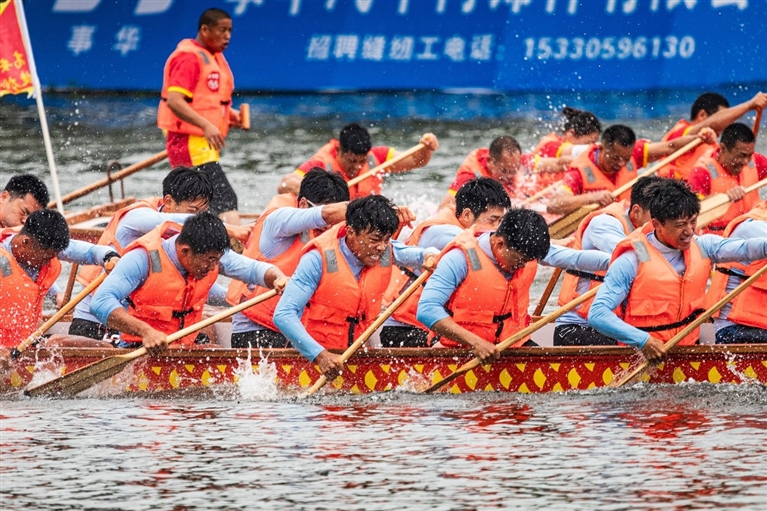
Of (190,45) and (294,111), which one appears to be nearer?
(190,45)

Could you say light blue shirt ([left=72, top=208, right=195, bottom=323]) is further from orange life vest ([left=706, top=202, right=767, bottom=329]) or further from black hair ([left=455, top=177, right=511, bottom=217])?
orange life vest ([left=706, top=202, right=767, bottom=329])

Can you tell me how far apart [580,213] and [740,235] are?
3080mm

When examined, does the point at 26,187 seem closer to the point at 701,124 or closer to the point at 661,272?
the point at 661,272

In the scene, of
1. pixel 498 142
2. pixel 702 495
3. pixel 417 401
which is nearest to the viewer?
pixel 702 495

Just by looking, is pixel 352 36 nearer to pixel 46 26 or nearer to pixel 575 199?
pixel 46 26

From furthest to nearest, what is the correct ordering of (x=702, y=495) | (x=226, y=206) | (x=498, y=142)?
(x=498, y=142) → (x=226, y=206) → (x=702, y=495)

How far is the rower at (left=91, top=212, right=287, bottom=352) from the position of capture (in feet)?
26.5

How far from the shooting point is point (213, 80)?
36.4 ft

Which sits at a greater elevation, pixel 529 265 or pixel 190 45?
pixel 190 45

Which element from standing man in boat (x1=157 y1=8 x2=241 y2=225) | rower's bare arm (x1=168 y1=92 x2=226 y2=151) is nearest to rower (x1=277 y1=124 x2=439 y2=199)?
standing man in boat (x1=157 y1=8 x2=241 y2=225)

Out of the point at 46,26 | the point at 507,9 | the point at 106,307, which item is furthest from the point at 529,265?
the point at 46,26

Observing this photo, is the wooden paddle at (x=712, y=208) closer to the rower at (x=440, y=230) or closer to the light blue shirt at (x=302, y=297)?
the rower at (x=440, y=230)

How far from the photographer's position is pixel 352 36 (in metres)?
19.9

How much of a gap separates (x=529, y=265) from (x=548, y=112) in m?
12.8
